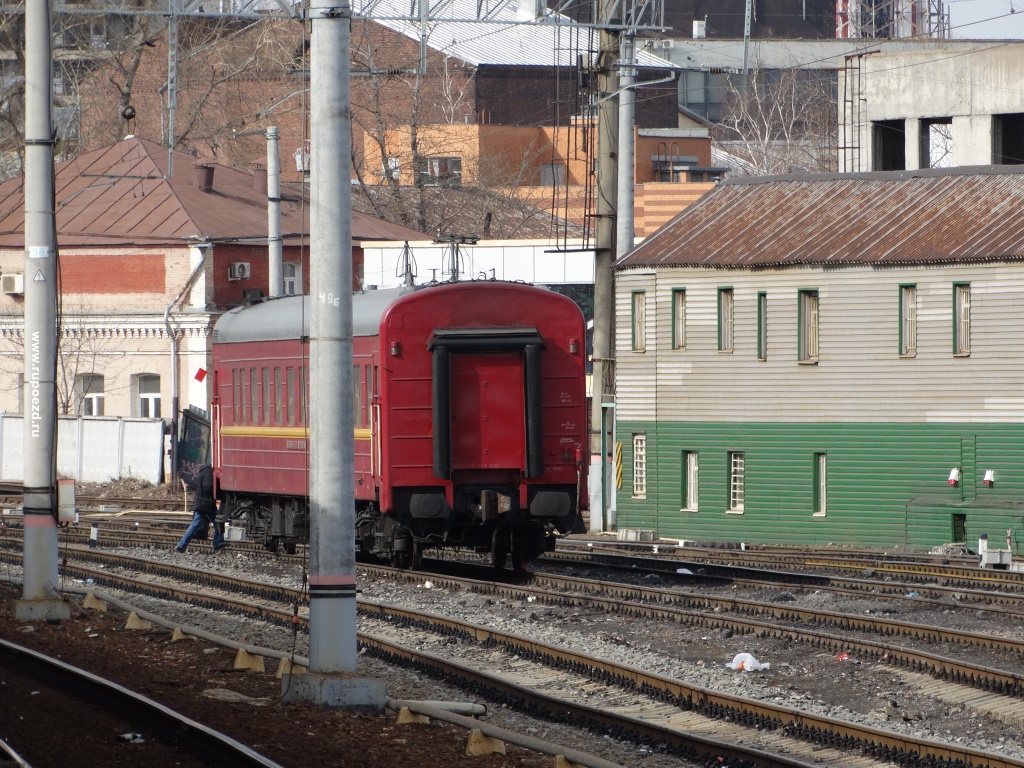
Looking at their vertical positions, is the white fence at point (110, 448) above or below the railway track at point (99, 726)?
above

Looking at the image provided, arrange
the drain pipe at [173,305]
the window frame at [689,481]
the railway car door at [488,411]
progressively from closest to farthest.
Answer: the railway car door at [488,411]
the window frame at [689,481]
the drain pipe at [173,305]

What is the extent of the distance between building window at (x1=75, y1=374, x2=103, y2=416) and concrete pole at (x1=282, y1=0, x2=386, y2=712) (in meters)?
37.5

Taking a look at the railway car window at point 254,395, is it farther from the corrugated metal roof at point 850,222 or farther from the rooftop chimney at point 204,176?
the rooftop chimney at point 204,176

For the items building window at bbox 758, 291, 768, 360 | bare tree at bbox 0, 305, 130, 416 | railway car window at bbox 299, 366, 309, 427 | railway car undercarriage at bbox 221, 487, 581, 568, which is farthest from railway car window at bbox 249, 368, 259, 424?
bare tree at bbox 0, 305, 130, 416

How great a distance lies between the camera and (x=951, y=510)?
100 feet

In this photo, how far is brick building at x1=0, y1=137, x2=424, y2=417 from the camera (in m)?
45.7

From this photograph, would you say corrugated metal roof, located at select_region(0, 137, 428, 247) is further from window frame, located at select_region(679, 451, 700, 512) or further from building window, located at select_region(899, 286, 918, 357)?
building window, located at select_region(899, 286, 918, 357)

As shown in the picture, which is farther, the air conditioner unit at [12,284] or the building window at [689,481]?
the air conditioner unit at [12,284]

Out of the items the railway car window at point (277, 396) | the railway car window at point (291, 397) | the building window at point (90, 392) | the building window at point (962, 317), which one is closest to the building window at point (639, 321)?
the building window at point (962, 317)

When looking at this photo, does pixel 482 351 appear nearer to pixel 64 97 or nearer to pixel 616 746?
pixel 616 746

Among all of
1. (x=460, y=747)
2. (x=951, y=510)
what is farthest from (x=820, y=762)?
(x=951, y=510)

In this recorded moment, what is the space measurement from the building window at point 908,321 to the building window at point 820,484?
8.86ft

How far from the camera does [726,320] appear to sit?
112 ft

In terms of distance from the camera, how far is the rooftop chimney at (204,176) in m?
51.0
